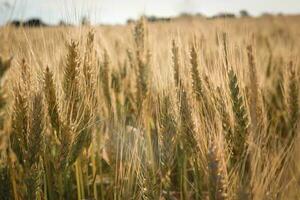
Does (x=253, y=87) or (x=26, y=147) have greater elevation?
(x=253, y=87)

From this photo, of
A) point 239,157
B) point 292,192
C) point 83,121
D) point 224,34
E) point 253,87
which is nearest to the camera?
point 292,192

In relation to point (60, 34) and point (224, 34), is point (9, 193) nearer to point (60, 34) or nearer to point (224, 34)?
point (60, 34)

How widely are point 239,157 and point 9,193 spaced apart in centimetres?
75

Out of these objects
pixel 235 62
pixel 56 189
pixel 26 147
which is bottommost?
pixel 56 189

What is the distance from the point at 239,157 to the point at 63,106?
0.65m

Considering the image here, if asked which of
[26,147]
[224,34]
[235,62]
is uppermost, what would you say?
[224,34]

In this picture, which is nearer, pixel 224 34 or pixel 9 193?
pixel 9 193

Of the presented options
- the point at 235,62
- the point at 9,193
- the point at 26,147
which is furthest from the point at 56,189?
the point at 235,62

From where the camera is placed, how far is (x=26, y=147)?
1.28 metres

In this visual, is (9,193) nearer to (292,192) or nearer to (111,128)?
(111,128)

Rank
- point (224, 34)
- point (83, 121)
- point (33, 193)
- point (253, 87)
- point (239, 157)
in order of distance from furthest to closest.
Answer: point (224, 34)
point (253, 87)
point (83, 121)
point (239, 157)
point (33, 193)

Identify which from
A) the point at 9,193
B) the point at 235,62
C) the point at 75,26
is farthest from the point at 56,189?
the point at 235,62

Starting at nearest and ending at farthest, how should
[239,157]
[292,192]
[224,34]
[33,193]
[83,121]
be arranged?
[292,192] → [33,193] → [239,157] → [83,121] → [224,34]

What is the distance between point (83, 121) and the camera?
153 centimetres
